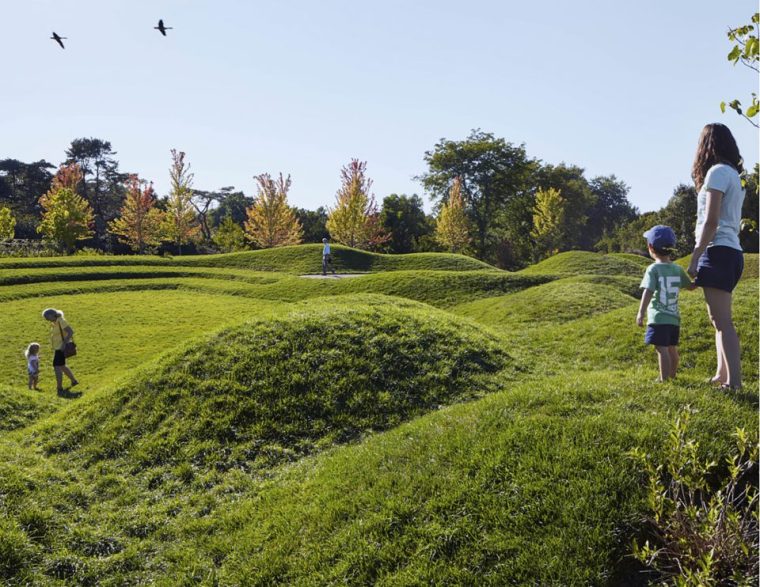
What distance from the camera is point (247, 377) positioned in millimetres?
10320

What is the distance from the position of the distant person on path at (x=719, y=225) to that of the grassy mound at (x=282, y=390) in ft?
16.0

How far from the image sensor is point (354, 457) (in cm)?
735

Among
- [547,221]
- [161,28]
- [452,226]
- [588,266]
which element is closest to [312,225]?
[452,226]

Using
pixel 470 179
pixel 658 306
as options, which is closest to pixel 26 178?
pixel 470 179

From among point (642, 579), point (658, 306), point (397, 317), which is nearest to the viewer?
point (642, 579)

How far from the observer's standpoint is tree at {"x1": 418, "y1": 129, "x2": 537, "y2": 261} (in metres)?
76.2

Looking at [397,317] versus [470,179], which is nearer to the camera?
[397,317]

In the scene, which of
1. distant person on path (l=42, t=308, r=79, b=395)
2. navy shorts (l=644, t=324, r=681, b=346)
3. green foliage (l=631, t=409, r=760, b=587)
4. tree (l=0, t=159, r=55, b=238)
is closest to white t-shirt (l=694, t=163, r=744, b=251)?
navy shorts (l=644, t=324, r=681, b=346)

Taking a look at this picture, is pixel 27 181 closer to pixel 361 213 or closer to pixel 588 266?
pixel 361 213

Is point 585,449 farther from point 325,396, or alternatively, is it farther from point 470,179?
point 470,179

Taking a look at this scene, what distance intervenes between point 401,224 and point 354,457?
66.5 m

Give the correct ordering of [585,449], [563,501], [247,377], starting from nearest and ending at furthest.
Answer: [563,501] → [585,449] → [247,377]

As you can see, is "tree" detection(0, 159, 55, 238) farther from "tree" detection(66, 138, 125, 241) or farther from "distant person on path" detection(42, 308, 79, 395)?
"distant person on path" detection(42, 308, 79, 395)

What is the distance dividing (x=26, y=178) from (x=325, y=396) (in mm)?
84719
